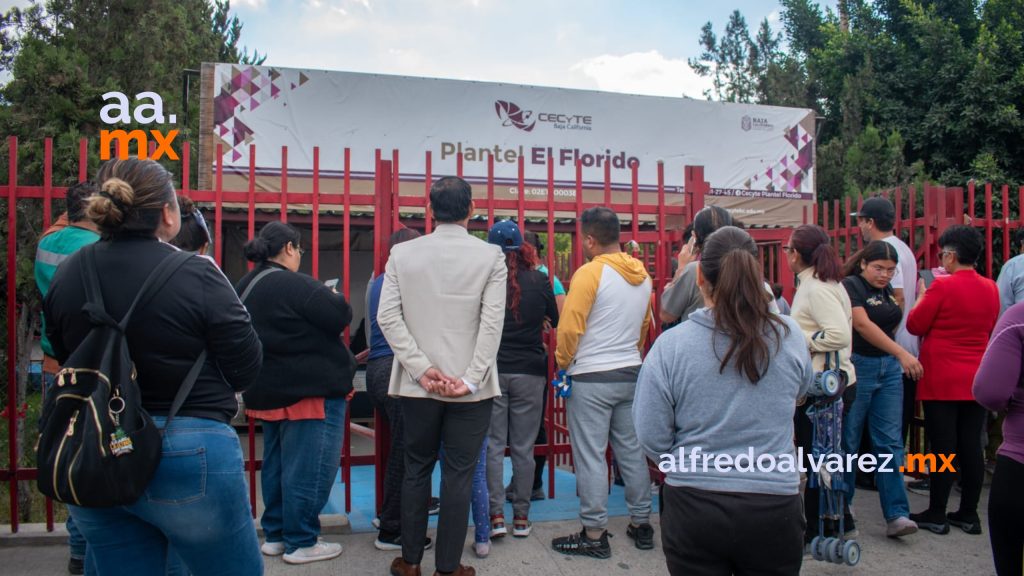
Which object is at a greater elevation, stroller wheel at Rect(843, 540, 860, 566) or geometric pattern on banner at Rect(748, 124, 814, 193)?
geometric pattern on banner at Rect(748, 124, 814, 193)

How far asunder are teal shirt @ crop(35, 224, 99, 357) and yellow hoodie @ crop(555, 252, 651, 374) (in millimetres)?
2232

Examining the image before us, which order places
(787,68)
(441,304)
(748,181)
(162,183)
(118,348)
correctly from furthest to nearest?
1. (787,68)
2. (748,181)
3. (441,304)
4. (162,183)
5. (118,348)

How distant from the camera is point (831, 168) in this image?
13.8 meters

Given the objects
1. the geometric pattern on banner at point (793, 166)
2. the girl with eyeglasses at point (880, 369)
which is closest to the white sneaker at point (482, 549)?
the girl with eyeglasses at point (880, 369)

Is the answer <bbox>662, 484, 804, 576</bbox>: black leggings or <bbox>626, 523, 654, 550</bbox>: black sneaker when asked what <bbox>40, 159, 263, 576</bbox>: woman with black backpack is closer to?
<bbox>662, 484, 804, 576</bbox>: black leggings

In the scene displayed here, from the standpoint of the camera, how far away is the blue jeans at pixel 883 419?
13.4 ft

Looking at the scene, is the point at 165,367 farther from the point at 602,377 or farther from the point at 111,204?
A: the point at 602,377

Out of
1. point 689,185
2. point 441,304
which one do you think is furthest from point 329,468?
point 689,185

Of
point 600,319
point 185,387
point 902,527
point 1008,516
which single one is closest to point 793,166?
point 902,527

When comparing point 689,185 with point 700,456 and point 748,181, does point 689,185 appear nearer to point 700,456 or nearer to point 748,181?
point 700,456

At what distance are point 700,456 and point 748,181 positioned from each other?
10.6m

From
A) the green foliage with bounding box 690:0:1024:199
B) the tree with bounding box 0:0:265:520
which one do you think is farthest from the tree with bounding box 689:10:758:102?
the tree with bounding box 0:0:265:520

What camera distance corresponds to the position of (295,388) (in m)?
3.54

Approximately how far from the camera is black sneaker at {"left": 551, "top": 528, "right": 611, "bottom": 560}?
3.78m
